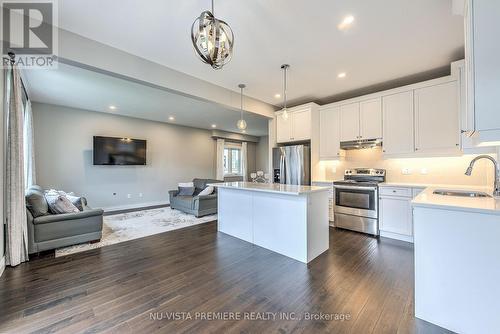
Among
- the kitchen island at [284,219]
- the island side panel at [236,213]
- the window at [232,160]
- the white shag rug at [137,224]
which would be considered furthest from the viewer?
the window at [232,160]

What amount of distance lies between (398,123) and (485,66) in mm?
2539

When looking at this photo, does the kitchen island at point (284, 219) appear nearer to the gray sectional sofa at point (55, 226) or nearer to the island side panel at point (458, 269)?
the island side panel at point (458, 269)

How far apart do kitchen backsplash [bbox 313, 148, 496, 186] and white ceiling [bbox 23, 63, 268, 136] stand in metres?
2.37

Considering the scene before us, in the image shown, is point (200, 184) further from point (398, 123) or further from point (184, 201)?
point (398, 123)

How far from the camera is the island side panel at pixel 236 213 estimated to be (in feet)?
11.5

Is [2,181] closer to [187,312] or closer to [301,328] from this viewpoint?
[187,312]

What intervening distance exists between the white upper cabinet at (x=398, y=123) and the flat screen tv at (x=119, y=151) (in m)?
6.42

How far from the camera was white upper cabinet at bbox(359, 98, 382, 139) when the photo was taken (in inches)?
157

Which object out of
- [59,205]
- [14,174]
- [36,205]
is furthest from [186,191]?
[14,174]

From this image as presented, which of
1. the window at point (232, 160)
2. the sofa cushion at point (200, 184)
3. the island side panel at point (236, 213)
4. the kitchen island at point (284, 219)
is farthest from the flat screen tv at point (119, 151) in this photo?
the kitchen island at point (284, 219)

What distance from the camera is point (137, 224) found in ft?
15.0

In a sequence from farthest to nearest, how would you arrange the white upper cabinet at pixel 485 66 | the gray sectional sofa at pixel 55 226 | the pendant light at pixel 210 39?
1. the gray sectional sofa at pixel 55 226
2. the pendant light at pixel 210 39
3. the white upper cabinet at pixel 485 66

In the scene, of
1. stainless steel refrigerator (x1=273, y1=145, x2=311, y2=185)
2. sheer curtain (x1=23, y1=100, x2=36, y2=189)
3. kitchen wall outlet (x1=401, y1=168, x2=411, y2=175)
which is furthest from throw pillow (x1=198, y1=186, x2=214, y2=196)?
kitchen wall outlet (x1=401, y1=168, x2=411, y2=175)

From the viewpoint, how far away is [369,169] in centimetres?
425
